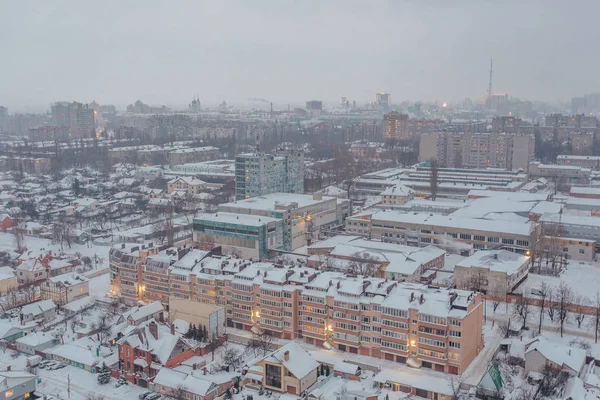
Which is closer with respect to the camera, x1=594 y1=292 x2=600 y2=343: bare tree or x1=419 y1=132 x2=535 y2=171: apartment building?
x1=594 y1=292 x2=600 y2=343: bare tree

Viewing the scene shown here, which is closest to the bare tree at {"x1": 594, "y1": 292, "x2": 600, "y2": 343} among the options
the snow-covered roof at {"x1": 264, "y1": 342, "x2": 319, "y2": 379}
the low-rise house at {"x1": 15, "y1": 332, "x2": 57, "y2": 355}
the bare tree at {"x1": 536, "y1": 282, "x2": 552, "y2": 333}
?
the bare tree at {"x1": 536, "y1": 282, "x2": 552, "y2": 333}

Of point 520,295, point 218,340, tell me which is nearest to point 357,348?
point 218,340

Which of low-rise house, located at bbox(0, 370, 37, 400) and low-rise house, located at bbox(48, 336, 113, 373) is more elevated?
low-rise house, located at bbox(0, 370, 37, 400)

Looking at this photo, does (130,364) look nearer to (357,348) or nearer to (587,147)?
(357,348)

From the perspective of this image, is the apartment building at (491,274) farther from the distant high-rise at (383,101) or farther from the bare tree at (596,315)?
the distant high-rise at (383,101)

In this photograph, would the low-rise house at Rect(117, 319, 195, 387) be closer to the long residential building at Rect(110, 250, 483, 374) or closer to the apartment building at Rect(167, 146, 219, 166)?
the long residential building at Rect(110, 250, 483, 374)

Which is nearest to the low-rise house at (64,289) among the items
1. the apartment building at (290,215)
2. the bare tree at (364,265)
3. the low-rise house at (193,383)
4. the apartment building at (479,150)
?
the apartment building at (290,215)
